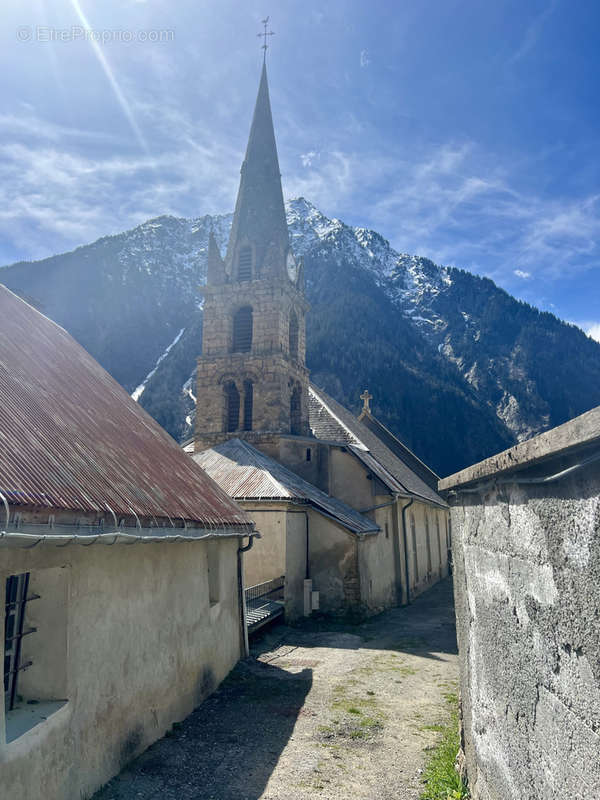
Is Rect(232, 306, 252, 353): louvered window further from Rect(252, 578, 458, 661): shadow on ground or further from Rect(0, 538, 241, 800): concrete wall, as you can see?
Rect(0, 538, 241, 800): concrete wall

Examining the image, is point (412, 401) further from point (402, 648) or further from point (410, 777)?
point (410, 777)

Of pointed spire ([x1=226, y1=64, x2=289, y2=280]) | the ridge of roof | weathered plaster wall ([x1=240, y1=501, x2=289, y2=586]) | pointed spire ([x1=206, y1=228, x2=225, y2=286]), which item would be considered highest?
pointed spire ([x1=226, y1=64, x2=289, y2=280])

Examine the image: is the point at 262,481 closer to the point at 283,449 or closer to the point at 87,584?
the point at 283,449

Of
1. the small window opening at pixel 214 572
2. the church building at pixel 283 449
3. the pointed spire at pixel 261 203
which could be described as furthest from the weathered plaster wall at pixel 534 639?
the pointed spire at pixel 261 203

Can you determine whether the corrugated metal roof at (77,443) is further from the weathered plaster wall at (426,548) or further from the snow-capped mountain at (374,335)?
the snow-capped mountain at (374,335)

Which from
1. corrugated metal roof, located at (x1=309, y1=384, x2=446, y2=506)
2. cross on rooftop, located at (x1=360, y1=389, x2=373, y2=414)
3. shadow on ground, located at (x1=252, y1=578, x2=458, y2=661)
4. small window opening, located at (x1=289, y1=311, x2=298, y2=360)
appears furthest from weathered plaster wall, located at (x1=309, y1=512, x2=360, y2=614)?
cross on rooftop, located at (x1=360, y1=389, x2=373, y2=414)

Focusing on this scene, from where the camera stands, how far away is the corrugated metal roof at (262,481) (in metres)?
15.8

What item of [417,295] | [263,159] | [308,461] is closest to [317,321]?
[417,295]

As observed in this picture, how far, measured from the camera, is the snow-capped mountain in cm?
8600

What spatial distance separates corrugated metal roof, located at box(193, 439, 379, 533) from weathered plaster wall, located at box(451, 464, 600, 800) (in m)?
11.0

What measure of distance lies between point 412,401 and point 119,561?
82.3m

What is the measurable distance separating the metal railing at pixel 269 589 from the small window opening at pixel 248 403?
332 inches

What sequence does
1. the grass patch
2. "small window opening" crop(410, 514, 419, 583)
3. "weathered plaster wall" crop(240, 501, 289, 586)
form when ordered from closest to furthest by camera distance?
1. the grass patch
2. "weathered plaster wall" crop(240, 501, 289, 586)
3. "small window opening" crop(410, 514, 419, 583)

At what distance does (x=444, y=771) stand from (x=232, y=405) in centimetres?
1797
